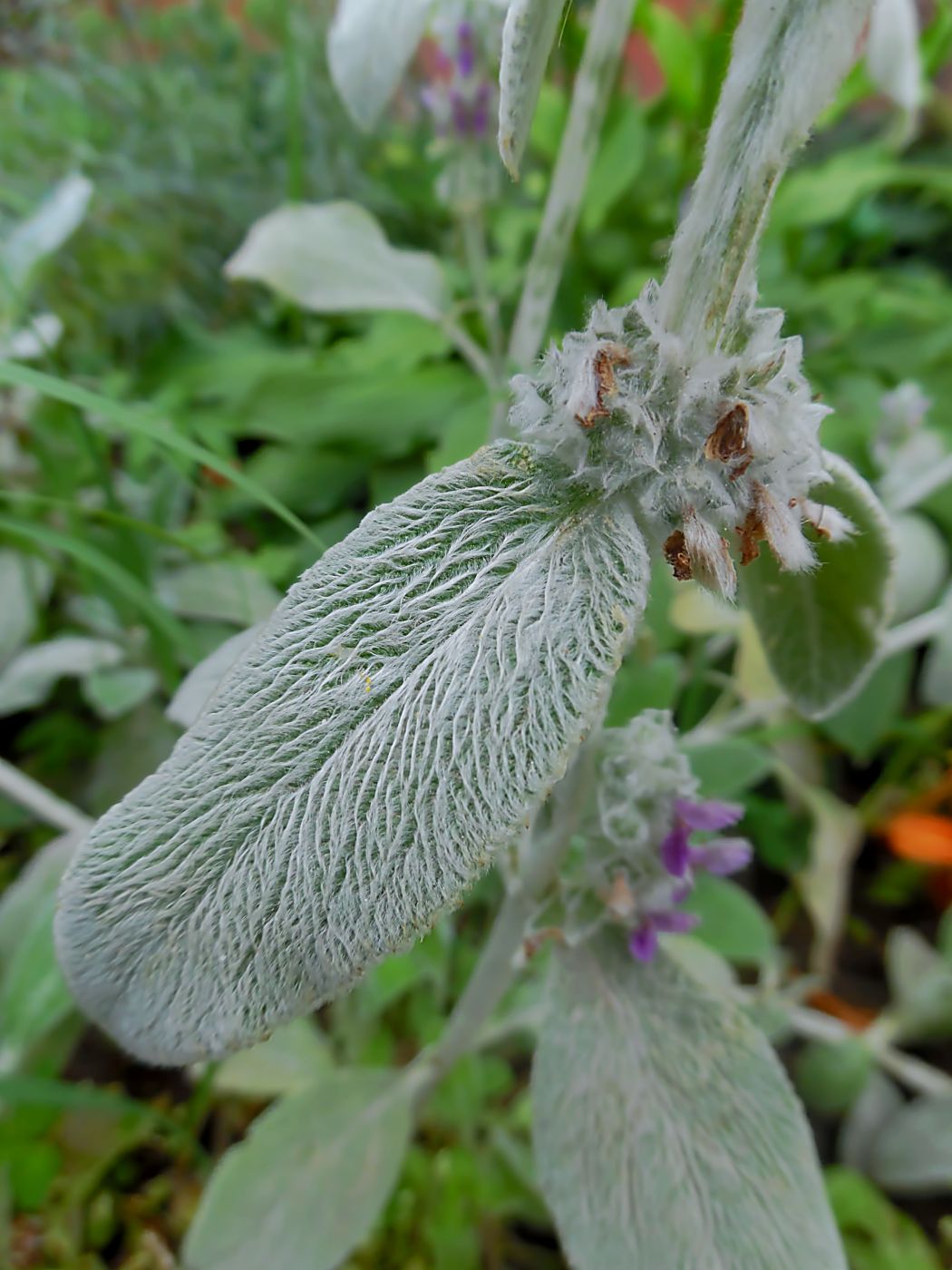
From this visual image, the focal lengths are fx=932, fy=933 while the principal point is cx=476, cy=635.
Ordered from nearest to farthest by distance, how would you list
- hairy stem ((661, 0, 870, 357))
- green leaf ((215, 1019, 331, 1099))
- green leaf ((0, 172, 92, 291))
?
1. hairy stem ((661, 0, 870, 357))
2. green leaf ((215, 1019, 331, 1099))
3. green leaf ((0, 172, 92, 291))

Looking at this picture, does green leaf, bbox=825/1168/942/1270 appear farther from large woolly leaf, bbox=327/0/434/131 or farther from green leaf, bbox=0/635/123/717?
large woolly leaf, bbox=327/0/434/131

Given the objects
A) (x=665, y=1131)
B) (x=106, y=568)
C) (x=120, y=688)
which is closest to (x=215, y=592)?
(x=120, y=688)

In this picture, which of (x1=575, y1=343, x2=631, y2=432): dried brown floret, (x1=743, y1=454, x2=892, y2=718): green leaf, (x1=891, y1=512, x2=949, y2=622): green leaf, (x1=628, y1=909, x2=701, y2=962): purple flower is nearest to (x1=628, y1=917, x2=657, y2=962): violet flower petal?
(x1=628, y1=909, x2=701, y2=962): purple flower

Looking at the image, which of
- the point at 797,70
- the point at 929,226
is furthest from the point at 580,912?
the point at 929,226

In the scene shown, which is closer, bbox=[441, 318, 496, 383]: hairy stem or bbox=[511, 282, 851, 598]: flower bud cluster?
bbox=[511, 282, 851, 598]: flower bud cluster

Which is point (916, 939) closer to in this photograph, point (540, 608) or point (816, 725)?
point (816, 725)

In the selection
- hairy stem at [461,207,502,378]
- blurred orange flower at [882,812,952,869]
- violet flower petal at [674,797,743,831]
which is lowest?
violet flower petal at [674,797,743,831]

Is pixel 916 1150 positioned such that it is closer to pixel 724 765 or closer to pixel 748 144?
pixel 724 765

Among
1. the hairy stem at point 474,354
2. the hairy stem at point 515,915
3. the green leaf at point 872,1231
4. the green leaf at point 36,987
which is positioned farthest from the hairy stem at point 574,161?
the green leaf at point 872,1231
